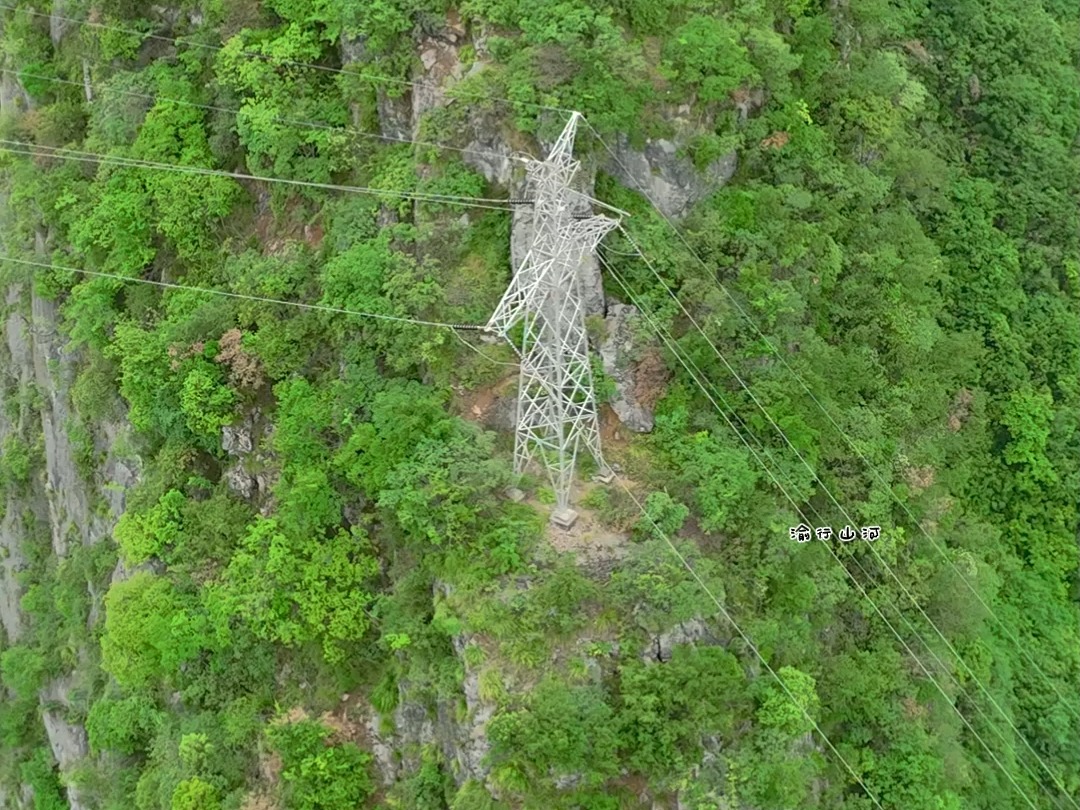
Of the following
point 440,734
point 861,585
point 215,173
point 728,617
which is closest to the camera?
point 728,617

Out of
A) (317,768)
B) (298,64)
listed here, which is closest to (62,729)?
(317,768)

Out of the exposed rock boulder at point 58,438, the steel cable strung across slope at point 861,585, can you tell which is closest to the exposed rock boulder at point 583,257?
the steel cable strung across slope at point 861,585

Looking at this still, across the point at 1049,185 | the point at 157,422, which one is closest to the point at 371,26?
the point at 157,422

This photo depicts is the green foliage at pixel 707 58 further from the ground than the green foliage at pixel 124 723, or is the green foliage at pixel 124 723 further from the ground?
the green foliage at pixel 707 58

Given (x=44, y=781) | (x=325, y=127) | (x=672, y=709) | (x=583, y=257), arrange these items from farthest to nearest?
(x=44, y=781), (x=325, y=127), (x=583, y=257), (x=672, y=709)

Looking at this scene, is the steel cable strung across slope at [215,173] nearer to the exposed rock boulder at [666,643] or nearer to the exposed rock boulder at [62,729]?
the exposed rock boulder at [666,643]

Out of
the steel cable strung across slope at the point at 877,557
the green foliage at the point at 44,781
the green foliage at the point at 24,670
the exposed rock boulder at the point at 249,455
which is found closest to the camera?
the steel cable strung across slope at the point at 877,557

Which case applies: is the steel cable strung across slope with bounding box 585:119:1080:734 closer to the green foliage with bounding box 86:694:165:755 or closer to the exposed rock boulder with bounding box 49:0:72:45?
the green foliage with bounding box 86:694:165:755

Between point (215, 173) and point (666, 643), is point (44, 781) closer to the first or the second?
point (215, 173)
